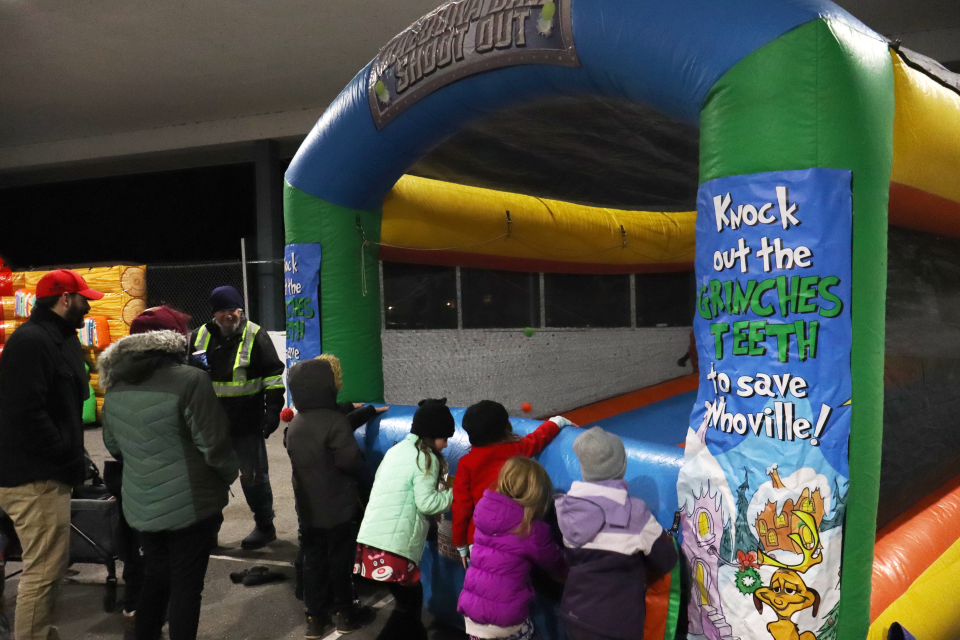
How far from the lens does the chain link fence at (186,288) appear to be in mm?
10492

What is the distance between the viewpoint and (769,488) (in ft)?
6.66

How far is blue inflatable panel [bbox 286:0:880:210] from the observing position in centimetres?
212

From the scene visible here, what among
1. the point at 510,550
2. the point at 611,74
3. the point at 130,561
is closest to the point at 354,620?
the point at 130,561

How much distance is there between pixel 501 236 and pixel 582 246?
1.00 metres

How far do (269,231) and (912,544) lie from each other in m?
10.7

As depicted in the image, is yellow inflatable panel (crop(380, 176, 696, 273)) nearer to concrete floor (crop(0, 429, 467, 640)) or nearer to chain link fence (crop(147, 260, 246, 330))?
concrete floor (crop(0, 429, 467, 640))

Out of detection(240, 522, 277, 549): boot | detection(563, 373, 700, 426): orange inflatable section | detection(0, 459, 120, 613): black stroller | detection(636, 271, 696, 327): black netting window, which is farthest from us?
detection(636, 271, 696, 327): black netting window

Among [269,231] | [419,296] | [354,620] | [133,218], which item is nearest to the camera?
[354,620]

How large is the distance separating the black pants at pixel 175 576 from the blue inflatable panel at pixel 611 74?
1.92m

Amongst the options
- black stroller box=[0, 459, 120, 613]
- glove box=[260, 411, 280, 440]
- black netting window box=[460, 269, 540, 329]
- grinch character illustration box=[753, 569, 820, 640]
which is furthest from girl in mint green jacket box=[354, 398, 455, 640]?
black netting window box=[460, 269, 540, 329]

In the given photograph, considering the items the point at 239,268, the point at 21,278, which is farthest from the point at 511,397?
the point at 239,268

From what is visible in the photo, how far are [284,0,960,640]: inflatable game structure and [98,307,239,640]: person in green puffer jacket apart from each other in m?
1.00

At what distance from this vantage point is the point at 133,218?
1363 centimetres

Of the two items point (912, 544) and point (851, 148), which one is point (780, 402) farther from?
point (912, 544)
